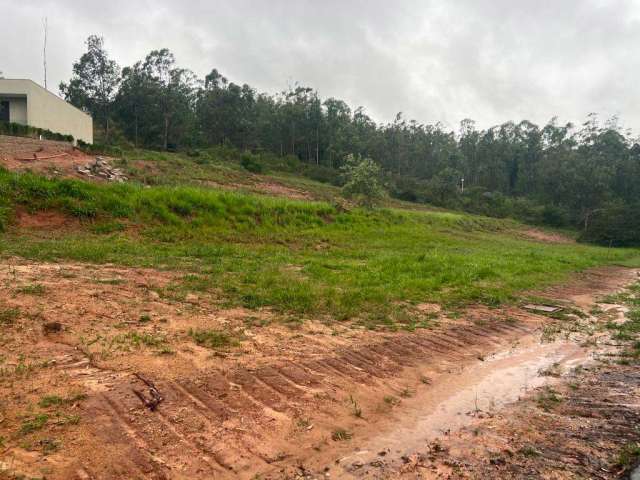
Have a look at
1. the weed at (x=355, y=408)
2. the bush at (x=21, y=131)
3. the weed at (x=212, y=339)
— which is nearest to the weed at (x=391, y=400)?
the weed at (x=355, y=408)

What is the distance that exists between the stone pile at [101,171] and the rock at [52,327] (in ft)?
49.4

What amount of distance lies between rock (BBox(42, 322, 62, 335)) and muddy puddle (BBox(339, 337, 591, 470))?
3691 millimetres

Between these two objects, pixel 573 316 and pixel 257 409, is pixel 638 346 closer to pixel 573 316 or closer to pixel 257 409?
pixel 573 316

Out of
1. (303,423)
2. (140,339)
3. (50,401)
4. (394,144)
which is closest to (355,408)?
(303,423)

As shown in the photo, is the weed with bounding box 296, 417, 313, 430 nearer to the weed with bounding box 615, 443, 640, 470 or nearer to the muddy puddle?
the muddy puddle

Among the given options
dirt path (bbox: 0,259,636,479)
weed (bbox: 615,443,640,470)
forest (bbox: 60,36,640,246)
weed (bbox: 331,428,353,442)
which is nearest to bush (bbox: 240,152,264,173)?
forest (bbox: 60,36,640,246)

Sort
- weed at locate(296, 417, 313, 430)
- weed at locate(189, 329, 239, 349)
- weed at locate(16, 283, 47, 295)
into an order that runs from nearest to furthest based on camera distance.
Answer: weed at locate(296, 417, 313, 430)
weed at locate(189, 329, 239, 349)
weed at locate(16, 283, 47, 295)

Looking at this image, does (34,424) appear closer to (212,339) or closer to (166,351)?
(166,351)

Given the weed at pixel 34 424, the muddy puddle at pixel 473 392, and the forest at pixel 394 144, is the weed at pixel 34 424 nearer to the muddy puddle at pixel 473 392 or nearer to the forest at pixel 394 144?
the muddy puddle at pixel 473 392

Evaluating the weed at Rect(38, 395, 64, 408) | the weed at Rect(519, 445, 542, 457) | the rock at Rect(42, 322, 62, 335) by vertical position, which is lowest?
the weed at Rect(519, 445, 542, 457)

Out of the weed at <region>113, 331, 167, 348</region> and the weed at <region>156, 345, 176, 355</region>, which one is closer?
the weed at <region>156, 345, 176, 355</region>

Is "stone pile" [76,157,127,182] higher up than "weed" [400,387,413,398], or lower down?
higher up

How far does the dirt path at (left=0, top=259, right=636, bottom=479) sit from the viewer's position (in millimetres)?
3391

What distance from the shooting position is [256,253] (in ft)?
40.4
